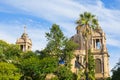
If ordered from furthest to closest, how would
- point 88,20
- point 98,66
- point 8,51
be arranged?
point 98,66
point 8,51
point 88,20

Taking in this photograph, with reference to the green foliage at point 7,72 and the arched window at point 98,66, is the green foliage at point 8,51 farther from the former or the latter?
the arched window at point 98,66

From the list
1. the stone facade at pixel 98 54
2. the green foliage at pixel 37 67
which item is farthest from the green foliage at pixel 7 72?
the stone facade at pixel 98 54

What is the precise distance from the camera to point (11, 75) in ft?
231

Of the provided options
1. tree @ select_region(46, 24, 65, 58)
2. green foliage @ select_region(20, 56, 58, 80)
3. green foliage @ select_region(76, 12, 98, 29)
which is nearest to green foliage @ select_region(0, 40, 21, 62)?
green foliage @ select_region(20, 56, 58, 80)

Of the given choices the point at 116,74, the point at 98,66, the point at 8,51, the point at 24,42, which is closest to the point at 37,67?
the point at 8,51

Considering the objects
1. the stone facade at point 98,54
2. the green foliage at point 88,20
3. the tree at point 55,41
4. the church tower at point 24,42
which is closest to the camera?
the green foliage at point 88,20

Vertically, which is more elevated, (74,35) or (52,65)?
(74,35)

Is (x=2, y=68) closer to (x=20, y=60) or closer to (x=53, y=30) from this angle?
(x=20, y=60)

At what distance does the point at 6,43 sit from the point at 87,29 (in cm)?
1940

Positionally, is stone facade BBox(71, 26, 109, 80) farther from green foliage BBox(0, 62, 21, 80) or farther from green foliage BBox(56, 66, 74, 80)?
green foliage BBox(0, 62, 21, 80)

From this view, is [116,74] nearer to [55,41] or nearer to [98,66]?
[55,41]

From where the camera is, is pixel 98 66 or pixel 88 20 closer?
pixel 88 20

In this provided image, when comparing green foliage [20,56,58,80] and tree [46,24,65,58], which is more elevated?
tree [46,24,65,58]

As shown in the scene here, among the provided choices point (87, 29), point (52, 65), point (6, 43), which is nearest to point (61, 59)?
point (52, 65)
